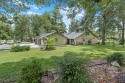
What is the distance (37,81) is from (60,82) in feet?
4.33

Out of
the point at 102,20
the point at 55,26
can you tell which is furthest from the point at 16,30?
the point at 102,20

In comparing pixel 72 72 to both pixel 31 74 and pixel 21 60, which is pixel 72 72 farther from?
pixel 21 60

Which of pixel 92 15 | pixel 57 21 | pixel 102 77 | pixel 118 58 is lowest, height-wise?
pixel 102 77

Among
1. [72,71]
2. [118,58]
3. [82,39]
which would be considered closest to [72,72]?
[72,71]

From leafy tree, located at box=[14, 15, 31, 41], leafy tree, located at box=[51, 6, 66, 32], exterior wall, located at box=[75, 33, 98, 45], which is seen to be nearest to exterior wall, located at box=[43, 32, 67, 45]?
exterior wall, located at box=[75, 33, 98, 45]

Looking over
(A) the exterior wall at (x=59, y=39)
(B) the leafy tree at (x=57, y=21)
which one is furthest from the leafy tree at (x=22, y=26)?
(A) the exterior wall at (x=59, y=39)

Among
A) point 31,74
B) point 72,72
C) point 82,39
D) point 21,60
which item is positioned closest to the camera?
point 72,72

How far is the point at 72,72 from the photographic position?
457cm

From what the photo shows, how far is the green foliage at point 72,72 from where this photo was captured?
4461mm

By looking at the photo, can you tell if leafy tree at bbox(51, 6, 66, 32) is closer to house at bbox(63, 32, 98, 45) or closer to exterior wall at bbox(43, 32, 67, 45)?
house at bbox(63, 32, 98, 45)

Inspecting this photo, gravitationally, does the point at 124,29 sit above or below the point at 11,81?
above

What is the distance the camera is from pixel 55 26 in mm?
51031

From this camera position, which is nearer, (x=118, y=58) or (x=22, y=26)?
(x=118, y=58)

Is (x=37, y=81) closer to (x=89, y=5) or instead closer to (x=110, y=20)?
(x=89, y=5)
